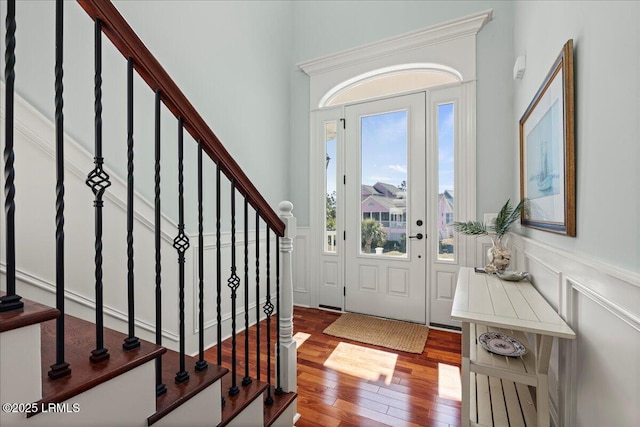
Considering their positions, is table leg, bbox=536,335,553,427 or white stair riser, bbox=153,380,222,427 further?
table leg, bbox=536,335,553,427

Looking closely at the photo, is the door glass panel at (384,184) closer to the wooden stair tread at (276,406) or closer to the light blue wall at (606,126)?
the light blue wall at (606,126)

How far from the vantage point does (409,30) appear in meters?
3.20

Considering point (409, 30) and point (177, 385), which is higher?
point (409, 30)

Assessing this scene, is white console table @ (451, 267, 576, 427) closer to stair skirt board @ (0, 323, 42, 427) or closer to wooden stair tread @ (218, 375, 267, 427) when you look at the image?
wooden stair tread @ (218, 375, 267, 427)

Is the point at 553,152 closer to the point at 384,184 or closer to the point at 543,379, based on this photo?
the point at 543,379

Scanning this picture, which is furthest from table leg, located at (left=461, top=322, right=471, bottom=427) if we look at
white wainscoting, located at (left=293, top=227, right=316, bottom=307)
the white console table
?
white wainscoting, located at (left=293, top=227, right=316, bottom=307)

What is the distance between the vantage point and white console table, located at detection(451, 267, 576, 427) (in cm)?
135

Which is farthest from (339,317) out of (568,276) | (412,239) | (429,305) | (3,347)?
(3,347)

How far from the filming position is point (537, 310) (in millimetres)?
1519

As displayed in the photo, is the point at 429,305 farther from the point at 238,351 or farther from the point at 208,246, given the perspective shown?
the point at 208,246

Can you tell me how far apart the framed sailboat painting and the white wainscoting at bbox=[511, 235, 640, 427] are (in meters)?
0.20

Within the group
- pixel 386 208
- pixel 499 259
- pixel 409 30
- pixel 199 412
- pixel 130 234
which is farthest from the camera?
pixel 386 208

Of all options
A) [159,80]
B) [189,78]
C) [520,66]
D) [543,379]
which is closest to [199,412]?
[159,80]

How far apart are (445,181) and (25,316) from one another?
3.09m
